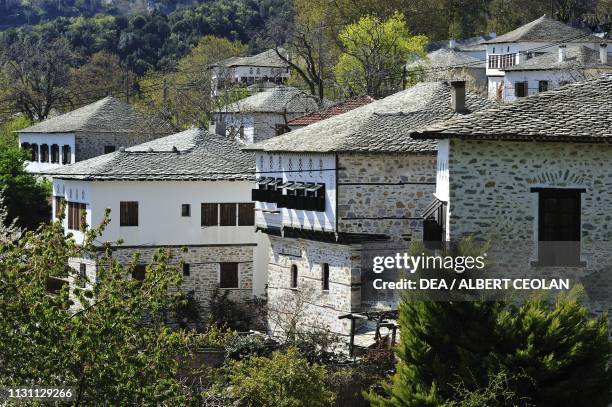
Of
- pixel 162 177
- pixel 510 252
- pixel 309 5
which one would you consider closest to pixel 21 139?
pixel 162 177

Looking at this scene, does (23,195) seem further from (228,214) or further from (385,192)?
(385,192)

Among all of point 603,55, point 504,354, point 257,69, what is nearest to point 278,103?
point 603,55

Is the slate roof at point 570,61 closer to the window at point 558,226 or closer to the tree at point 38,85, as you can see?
the tree at point 38,85

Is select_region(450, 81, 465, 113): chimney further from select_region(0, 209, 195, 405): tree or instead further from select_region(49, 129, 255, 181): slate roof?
select_region(0, 209, 195, 405): tree

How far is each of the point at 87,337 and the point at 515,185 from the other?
804cm

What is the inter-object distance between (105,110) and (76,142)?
2.99 metres

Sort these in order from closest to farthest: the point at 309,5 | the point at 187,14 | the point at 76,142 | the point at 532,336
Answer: the point at 532,336
the point at 76,142
the point at 309,5
the point at 187,14

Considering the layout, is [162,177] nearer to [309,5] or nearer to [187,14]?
[309,5]

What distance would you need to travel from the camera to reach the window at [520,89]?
212 feet

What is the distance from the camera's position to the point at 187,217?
1703 inches

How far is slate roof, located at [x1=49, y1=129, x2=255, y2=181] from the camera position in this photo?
4322cm

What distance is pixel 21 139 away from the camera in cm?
6312

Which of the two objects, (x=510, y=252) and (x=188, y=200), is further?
(x=188, y=200)

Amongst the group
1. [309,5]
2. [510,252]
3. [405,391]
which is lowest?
[405,391]
